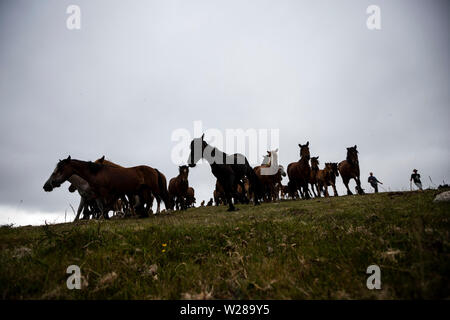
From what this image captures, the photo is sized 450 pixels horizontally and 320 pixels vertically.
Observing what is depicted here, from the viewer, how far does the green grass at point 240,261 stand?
2.52 m

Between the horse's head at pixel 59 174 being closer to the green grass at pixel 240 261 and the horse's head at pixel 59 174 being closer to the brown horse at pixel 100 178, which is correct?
the brown horse at pixel 100 178

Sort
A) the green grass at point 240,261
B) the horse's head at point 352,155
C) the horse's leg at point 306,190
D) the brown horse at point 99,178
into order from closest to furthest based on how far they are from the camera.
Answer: the green grass at point 240,261 → the brown horse at point 99,178 → the horse's leg at point 306,190 → the horse's head at point 352,155

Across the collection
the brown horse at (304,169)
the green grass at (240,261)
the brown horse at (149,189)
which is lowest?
the green grass at (240,261)

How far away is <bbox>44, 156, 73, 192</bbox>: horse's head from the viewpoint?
9.16 meters

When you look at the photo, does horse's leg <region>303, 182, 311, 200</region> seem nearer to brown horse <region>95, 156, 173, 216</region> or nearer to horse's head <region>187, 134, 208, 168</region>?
horse's head <region>187, 134, 208, 168</region>

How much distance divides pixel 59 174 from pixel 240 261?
963cm

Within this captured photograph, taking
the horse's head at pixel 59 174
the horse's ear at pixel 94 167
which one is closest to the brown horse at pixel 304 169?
the horse's ear at pixel 94 167

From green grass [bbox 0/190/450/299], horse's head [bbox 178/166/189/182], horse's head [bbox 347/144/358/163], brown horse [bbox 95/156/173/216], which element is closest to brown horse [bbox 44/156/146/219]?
brown horse [bbox 95/156/173/216]

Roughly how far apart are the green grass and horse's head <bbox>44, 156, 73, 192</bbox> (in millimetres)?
5333

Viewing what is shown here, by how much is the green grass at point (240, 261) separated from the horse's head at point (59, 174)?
17.5ft

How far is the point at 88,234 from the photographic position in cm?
428

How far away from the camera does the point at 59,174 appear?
30.3 feet
